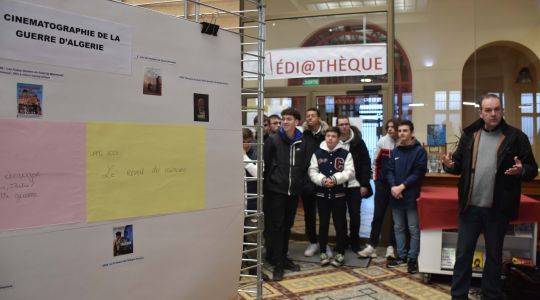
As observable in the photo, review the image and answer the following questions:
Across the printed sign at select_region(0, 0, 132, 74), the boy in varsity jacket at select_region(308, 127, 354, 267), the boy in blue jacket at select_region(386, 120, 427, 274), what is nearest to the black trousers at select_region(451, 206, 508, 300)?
the boy in blue jacket at select_region(386, 120, 427, 274)

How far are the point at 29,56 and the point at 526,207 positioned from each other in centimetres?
355

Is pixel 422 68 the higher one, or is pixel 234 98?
pixel 422 68

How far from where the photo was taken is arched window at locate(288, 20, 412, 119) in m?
5.23

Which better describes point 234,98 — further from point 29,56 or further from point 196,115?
point 29,56

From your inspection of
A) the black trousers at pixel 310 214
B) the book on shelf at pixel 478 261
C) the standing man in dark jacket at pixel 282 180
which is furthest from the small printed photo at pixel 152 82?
the black trousers at pixel 310 214

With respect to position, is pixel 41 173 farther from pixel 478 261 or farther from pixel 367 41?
pixel 367 41

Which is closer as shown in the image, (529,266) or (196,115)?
(196,115)

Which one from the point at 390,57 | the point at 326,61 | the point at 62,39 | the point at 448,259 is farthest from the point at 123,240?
the point at 390,57

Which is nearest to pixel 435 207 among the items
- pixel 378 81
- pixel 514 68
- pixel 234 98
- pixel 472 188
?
pixel 472 188

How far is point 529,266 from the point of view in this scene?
134 inches

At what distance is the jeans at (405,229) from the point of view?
13.7 ft

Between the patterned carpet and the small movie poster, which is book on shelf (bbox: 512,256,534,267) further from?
the small movie poster

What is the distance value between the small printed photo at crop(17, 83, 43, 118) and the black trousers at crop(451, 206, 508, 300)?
2.90 meters

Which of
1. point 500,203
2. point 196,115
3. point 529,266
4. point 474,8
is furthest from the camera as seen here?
point 474,8
